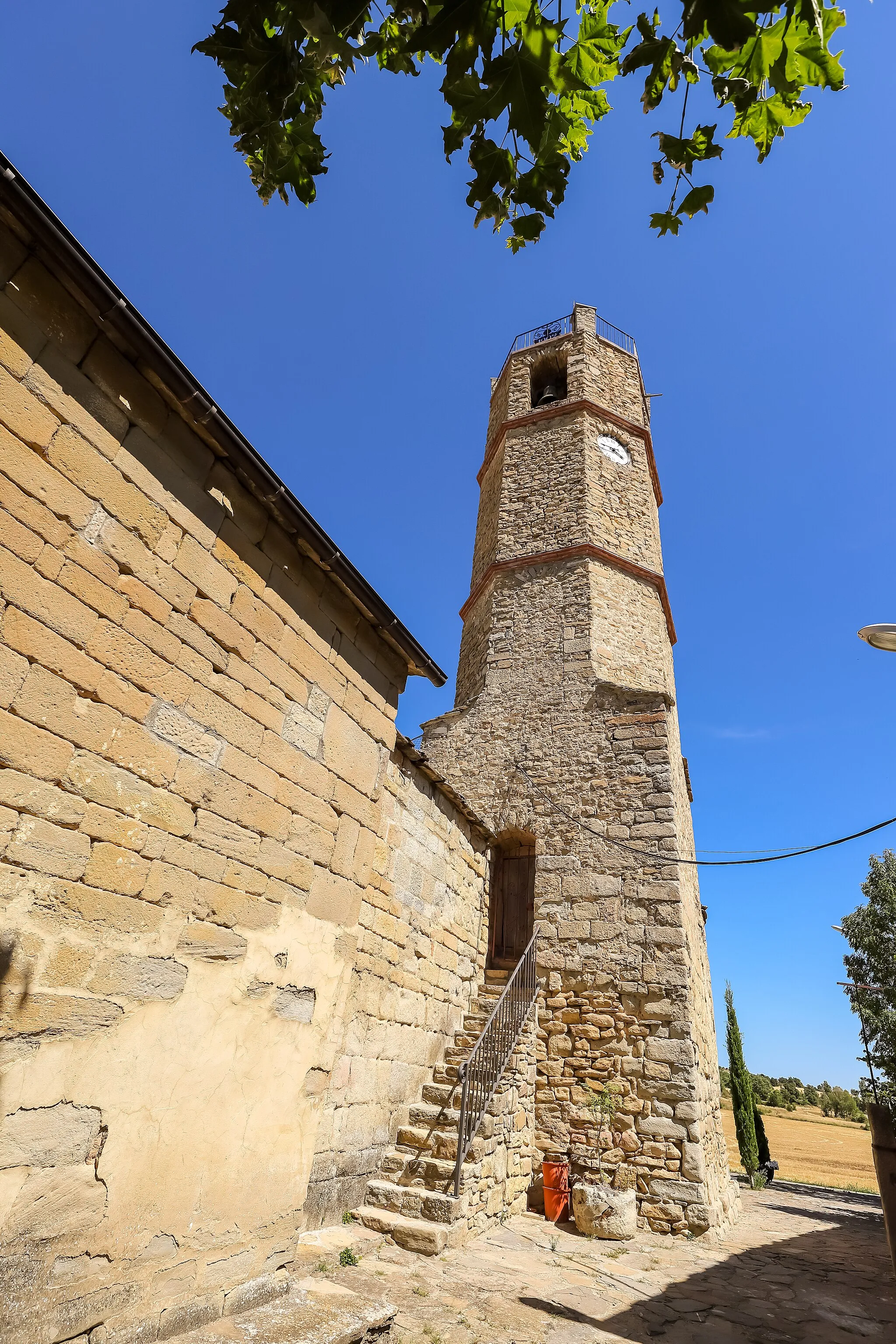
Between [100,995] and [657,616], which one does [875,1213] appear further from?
[100,995]

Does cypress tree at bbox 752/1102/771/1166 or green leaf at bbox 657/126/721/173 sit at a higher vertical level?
green leaf at bbox 657/126/721/173

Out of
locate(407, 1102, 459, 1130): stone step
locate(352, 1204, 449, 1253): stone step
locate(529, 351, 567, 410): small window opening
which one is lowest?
locate(352, 1204, 449, 1253): stone step

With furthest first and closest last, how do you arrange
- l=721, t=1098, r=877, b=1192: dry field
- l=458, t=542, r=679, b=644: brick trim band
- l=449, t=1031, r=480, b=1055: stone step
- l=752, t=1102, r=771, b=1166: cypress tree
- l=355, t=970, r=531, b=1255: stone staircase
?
l=721, t=1098, r=877, b=1192: dry field
l=752, t=1102, r=771, b=1166: cypress tree
l=458, t=542, r=679, b=644: brick trim band
l=449, t=1031, r=480, b=1055: stone step
l=355, t=970, r=531, b=1255: stone staircase

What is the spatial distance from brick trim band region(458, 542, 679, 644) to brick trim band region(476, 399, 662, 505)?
9.20ft

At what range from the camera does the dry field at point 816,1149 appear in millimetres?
18719

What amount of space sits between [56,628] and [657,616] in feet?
32.7

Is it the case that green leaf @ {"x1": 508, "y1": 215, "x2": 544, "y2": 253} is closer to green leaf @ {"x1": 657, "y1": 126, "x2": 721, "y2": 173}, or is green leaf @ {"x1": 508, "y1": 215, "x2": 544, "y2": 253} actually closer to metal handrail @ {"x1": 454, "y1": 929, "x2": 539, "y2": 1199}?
green leaf @ {"x1": 657, "y1": 126, "x2": 721, "y2": 173}

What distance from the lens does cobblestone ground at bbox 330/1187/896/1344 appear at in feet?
12.7

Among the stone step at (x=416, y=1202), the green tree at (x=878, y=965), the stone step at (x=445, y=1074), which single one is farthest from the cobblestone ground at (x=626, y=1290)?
the green tree at (x=878, y=965)

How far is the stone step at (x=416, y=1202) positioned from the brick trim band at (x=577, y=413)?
1184 centimetres

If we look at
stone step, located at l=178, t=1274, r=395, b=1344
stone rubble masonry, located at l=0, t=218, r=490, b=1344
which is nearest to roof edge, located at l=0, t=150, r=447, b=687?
stone rubble masonry, located at l=0, t=218, r=490, b=1344

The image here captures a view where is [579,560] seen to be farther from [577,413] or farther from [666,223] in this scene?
[666,223]

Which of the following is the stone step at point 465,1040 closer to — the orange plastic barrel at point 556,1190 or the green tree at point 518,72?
the orange plastic barrel at point 556,1190

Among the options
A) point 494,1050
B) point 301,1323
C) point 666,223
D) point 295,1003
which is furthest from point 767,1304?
point 666,223
